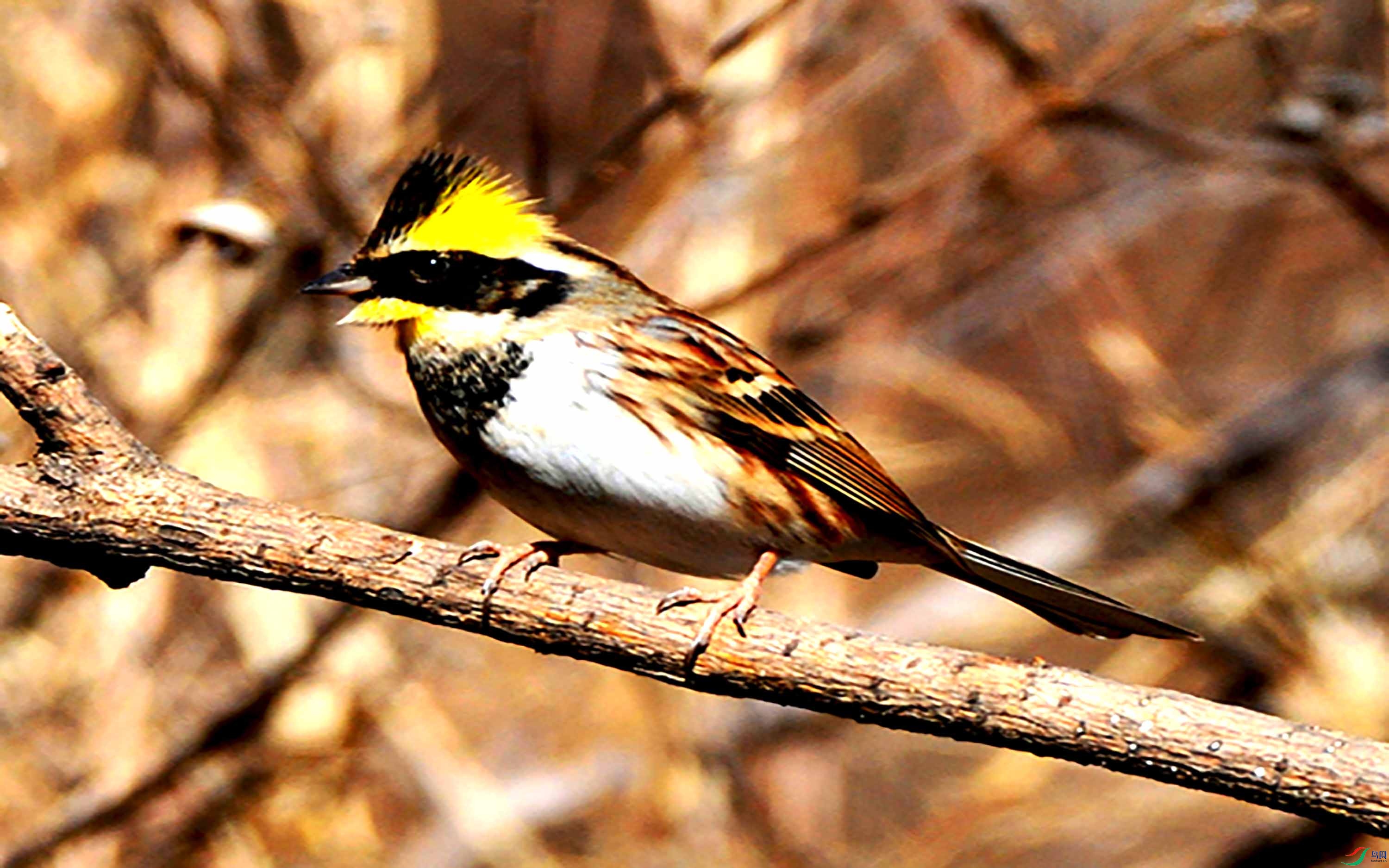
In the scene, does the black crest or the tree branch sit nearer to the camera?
the tree branch

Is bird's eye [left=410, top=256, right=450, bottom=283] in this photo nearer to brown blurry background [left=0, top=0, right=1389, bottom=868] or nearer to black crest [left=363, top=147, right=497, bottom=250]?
black crest [left=363, top=147, right=497, bottom=250]

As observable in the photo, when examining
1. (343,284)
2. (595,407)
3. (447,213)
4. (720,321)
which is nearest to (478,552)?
(595,407)

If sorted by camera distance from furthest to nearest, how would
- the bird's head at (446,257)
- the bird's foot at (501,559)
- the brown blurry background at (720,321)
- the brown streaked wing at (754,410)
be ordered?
1. the brown blurry background at (720,321)
2. the brown streaked wing at (754,410)
3. the bird's head at (446,257)
4. the bird's foot at (501,559)

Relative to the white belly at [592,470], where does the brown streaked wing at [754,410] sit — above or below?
above

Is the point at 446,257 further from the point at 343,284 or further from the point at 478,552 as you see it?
the point at 478,552

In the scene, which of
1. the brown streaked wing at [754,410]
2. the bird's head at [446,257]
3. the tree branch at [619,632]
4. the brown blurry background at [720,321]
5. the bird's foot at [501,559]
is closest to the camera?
the tree branch at [619,632]

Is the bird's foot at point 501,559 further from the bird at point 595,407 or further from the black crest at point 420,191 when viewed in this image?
the black crest at point 420,191

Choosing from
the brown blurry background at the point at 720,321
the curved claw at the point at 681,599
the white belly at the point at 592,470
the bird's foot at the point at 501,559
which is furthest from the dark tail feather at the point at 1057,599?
the brown blurry background at the point at 720,321

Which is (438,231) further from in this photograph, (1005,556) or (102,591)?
(102,591)

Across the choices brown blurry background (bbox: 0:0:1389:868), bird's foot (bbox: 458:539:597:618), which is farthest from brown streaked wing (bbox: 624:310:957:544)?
brown blurry background (bbox: 0:0:1389:868)
